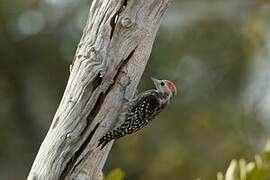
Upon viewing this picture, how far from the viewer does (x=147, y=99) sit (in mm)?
4504

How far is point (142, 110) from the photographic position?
4.32 metres

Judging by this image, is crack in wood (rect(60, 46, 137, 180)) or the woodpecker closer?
crack in wood (rect(60, 46, 137, 180))

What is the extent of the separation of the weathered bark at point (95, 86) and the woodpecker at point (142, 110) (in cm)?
9

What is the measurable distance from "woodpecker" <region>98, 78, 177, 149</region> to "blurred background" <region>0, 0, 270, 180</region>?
591 centimetres

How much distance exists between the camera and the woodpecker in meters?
3.61

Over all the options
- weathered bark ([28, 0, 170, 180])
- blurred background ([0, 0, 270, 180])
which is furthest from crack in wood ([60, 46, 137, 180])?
blurred background ([0, 0, 270, 180])

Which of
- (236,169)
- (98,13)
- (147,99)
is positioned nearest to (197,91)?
(147,99)

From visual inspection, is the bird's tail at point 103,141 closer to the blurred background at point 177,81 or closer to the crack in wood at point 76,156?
the crack in wood at point 76,156

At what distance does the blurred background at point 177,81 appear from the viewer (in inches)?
438

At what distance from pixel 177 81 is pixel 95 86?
24.4 ft

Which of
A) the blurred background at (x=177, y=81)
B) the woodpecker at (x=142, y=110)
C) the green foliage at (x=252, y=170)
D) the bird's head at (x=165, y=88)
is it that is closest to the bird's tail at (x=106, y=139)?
the woodpecker at (x=142, y=110)

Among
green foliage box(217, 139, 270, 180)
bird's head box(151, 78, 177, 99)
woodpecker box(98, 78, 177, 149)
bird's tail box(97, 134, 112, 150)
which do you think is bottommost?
green foliage box(217, 139, 270, 180)

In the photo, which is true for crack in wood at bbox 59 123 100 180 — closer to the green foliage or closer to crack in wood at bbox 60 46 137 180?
crack in wood at bbox 60 46 137 180

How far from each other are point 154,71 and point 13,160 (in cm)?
238
